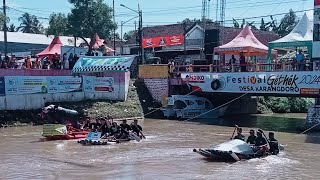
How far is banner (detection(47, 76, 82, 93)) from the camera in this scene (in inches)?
1419

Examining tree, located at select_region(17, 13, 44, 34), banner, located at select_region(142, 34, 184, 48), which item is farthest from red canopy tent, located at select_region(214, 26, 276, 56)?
tree, located at select_region(17, 13, 44, 34)

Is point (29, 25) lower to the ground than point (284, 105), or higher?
higher

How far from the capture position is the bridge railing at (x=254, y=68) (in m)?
32.3

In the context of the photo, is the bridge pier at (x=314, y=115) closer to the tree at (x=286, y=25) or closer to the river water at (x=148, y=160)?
the river water at (x=148, y=160)

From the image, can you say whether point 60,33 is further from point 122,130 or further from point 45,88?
point 122,130

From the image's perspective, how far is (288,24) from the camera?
89.4 metres

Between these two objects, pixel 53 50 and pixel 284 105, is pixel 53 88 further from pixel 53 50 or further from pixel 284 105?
pixel 284 105

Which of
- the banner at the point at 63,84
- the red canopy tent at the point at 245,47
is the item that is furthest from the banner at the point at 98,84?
the red canopy tent at the point at 245,47

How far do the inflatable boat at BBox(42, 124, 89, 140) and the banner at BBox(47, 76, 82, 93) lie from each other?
9870 millimetres

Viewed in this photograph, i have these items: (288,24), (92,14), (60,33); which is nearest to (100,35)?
(92,14)

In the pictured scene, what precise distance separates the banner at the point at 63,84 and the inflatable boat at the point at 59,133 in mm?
9870

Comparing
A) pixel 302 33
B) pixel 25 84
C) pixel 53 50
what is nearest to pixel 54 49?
pixel 53 50

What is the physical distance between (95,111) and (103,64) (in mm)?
3637

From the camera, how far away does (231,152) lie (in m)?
20.0
